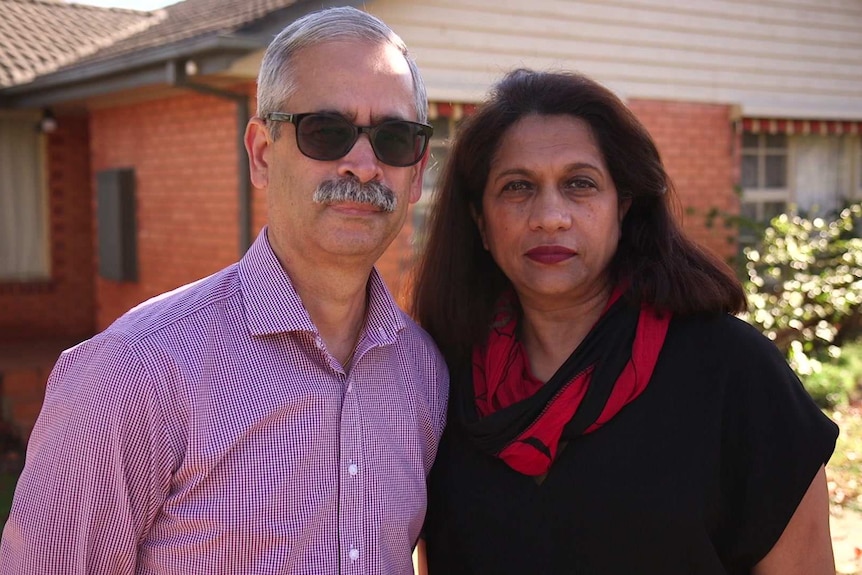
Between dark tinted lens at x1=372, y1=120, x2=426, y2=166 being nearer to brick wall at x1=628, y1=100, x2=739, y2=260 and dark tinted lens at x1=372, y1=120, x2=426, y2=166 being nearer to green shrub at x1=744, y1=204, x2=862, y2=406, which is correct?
green shrub at x1=744, y1=204, x2=862, y2=406

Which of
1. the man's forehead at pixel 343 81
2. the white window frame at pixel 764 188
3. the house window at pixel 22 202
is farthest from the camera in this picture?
the white window frame at pixel 764 188

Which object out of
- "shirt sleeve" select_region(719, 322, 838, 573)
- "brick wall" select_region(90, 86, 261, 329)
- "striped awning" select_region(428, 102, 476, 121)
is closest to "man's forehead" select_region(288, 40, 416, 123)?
"shirt sleeve" select_region(719, 322, 838, 573)

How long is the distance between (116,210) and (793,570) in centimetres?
807

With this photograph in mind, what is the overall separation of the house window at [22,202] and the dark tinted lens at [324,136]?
29.4 ft

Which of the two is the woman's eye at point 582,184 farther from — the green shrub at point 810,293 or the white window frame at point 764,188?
the white window frame at point 764,188

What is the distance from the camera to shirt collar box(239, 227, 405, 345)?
1.99 metres

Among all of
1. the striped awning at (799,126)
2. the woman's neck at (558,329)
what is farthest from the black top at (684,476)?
the striped awning at (799,126)

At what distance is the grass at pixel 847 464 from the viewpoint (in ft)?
18.5

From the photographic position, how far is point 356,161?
2051 millimetres

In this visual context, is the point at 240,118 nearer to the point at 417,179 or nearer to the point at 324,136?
the point at 417,179

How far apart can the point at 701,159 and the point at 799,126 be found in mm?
1623

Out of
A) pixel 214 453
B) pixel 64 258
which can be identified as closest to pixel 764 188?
pixel 64 258

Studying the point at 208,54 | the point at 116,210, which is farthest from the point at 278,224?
the point at 116,210

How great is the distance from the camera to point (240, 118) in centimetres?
684
